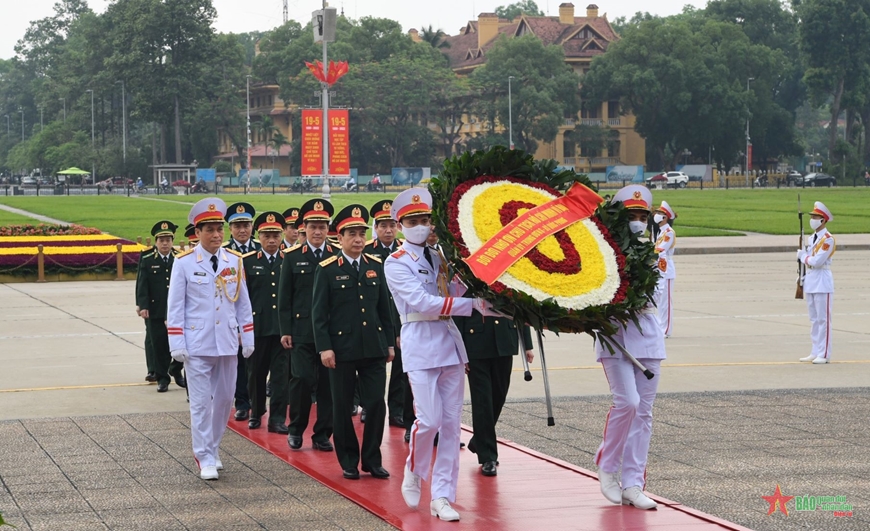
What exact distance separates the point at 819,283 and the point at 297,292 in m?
7.06

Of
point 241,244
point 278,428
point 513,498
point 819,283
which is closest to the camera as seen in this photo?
point 513,498

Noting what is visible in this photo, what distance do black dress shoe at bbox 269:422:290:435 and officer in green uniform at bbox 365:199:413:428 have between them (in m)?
0.91

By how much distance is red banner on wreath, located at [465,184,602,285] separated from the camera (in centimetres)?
671

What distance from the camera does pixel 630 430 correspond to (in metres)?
7.34

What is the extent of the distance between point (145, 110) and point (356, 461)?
316ft

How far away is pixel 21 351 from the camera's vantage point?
15281 millimetres

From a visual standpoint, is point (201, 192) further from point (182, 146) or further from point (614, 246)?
point (614, 246)

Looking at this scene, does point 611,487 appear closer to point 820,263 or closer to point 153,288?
point 153,288

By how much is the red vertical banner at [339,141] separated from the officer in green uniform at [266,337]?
28.7m

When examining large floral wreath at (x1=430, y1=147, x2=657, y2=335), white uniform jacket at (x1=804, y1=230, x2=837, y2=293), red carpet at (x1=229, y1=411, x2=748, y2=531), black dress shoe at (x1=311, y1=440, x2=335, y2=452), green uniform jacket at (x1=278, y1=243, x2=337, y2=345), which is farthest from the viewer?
white uniform jacket at (x1=804, y1=230, x2=837, y2=293)

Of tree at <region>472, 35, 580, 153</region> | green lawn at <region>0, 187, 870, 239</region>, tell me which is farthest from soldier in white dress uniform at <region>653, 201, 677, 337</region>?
tree at <region>472, 35, 580, 153</region>

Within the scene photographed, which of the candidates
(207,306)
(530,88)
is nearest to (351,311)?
(207,306)

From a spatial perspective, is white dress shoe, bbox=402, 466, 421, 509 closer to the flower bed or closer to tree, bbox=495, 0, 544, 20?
the flower bed

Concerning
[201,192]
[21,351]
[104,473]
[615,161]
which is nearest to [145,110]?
[201,192]
